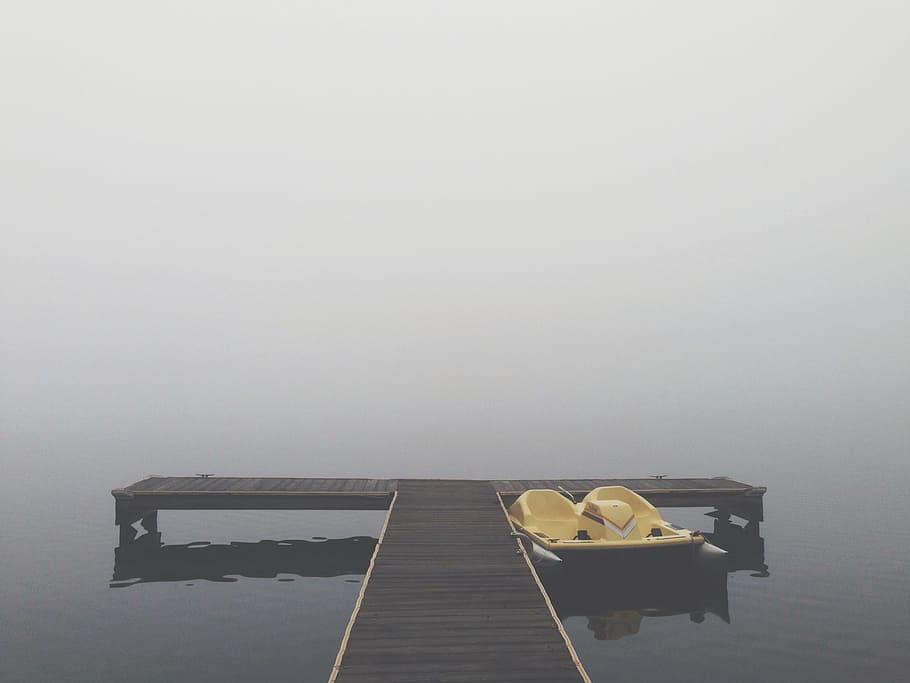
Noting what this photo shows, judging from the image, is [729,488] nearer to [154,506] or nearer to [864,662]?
[864,662]

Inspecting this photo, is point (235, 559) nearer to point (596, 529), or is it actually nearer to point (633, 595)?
point (596, 529)

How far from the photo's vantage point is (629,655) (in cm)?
1062

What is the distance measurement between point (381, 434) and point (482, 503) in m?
59.3

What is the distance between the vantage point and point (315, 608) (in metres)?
12.7

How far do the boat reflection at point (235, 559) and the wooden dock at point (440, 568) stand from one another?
940mm

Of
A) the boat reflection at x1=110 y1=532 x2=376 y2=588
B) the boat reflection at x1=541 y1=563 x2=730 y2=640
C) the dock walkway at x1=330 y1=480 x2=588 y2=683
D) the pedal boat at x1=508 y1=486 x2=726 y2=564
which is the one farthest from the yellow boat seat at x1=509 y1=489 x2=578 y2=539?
the boat reflection at x1=110 y1=532 x2=376 y2=588

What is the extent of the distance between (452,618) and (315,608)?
6255 millimetres

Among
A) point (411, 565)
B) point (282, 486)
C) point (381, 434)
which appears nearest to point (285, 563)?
point (282, 486)

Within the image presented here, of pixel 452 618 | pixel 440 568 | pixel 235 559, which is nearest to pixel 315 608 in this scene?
pixel 440 568

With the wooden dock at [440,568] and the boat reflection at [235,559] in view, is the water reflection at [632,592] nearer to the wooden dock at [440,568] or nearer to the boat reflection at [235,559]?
the wooden dock at [440,568]

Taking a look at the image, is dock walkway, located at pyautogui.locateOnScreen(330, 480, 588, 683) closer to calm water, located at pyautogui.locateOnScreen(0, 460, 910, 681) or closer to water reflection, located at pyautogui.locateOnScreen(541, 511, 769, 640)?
water reflection, located at pyautogui.locateOnScreen(541, 511, 769, 640)

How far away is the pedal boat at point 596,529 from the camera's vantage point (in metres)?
12.4

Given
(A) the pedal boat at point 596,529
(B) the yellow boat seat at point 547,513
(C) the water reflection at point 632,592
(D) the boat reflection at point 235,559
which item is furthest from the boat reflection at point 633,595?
(D) the boat reflection at point 235,559

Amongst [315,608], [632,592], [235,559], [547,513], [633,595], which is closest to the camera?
[315,608]
